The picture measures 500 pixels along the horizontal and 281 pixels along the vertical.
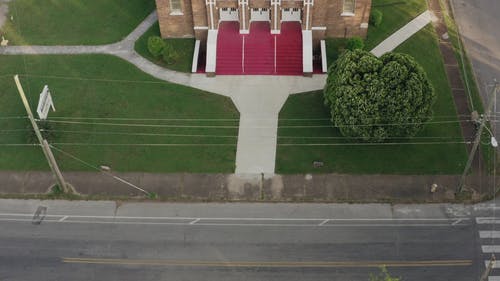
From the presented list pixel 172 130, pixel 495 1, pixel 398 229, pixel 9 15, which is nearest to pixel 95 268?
pixel 172 130

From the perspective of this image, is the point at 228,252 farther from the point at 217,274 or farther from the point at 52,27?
the point at 52,27

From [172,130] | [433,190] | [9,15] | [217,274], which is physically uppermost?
[9,15]

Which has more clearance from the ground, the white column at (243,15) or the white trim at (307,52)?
the white column at (243,15)

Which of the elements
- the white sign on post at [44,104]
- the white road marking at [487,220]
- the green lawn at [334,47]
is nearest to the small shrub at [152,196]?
the white sign on post at [44,104]

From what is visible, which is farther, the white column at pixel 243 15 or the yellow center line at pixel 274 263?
the white column at pixel 243 15

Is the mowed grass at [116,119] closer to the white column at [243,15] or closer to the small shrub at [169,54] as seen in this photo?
the small shrub at [169,54]

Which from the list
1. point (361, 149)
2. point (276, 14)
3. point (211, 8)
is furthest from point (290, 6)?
point (361, 149)

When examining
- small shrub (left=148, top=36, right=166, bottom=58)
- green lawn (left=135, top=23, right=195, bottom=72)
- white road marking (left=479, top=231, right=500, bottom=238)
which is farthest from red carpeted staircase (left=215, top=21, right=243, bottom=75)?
white road marking (left=479, top=231, right=500, bottom=238)
